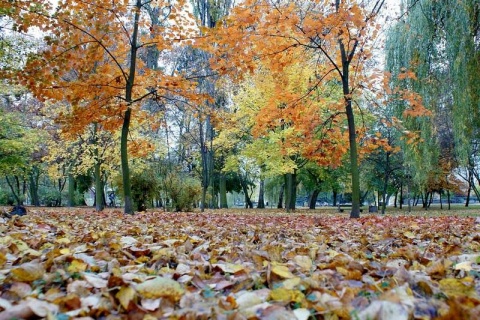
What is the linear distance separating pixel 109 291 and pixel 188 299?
0.30 metres

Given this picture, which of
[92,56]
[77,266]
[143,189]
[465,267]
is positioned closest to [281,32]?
[92,56]

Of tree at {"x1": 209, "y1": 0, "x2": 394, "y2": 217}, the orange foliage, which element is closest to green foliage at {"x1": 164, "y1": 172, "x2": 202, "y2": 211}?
the orange foliage

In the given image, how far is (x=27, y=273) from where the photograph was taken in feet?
4.92

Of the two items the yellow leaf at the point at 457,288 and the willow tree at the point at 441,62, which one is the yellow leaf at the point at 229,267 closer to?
the yellow leaf at the point at 457,288

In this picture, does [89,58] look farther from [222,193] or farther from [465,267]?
[222,193]

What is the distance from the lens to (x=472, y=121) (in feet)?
26.2

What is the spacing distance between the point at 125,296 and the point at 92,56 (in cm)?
656

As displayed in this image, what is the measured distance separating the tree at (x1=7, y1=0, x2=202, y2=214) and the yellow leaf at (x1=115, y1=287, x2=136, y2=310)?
5.68m

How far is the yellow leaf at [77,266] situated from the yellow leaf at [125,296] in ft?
1.82

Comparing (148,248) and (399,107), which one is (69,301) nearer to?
(148,248)

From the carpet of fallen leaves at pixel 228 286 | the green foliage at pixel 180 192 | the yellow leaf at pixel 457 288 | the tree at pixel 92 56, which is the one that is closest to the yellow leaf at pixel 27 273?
the carpet of fallen leaves at pixel 228 286

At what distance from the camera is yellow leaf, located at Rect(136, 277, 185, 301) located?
1.27 metres

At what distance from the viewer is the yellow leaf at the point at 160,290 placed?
1273 mm

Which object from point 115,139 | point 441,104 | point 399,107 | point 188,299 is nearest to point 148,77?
point 399,107
